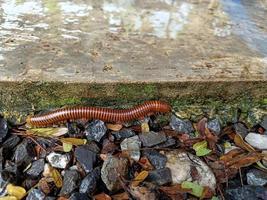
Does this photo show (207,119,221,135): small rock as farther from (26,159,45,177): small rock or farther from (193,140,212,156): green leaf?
(26,159,45,177): small rock

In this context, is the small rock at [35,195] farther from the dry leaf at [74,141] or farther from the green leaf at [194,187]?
the green leaf at [194,187]

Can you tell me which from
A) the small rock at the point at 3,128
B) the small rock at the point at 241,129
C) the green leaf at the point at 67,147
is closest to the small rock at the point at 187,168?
the small rock at the point at 241,129

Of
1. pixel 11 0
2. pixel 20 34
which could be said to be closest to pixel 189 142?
pixel 20 34

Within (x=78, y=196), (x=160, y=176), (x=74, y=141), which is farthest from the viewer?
(x=74, y=141)

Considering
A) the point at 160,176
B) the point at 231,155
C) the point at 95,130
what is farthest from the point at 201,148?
the point at 95,130

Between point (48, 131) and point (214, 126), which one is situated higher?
point (214, 126)

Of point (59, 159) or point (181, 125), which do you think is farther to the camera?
point (181, 125)

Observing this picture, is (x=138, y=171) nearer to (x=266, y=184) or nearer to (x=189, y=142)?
(x=189, y=142)

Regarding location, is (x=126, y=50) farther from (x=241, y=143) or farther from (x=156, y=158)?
(x=241, y=143)
